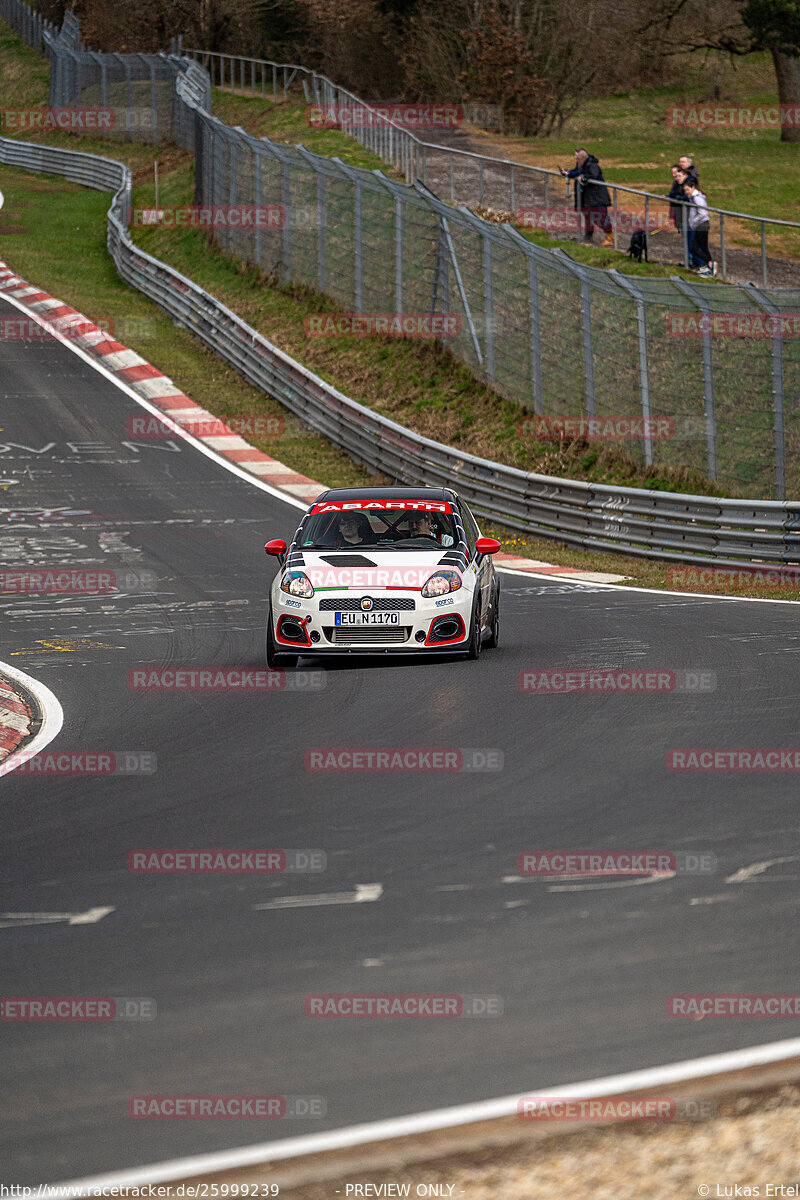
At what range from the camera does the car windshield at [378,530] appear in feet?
43.1

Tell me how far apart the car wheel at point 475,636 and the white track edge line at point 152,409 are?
36.5 ft

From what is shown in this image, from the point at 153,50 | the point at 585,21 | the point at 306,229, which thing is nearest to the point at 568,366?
the point at 306,229

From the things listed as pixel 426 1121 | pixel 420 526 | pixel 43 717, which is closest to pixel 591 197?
pixel 420 526

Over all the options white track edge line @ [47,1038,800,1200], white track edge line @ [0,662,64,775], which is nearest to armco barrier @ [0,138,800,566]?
white track edge line @ [0,662,64,775]

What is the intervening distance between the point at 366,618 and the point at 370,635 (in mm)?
148

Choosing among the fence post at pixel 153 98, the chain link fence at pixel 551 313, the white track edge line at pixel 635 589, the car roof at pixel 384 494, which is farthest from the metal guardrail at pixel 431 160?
the car roof at pixel 384 494

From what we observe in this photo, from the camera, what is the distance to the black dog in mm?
28984

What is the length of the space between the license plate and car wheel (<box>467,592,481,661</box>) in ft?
2.32

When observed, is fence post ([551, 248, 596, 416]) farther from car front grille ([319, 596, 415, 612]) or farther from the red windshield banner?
car front grille ([319, 596, 415, 612])

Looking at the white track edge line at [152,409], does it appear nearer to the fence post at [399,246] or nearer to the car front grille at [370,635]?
the fence post at [399,246]

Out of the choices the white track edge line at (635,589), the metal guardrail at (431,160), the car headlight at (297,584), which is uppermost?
the metal guardrail at (431,160)

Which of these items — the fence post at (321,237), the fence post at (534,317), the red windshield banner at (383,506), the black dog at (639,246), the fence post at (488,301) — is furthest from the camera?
the fence post at (321,237)

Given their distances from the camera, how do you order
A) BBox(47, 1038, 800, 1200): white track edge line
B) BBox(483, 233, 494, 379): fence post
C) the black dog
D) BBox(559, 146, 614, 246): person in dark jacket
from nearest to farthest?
BBox(47, 1038, 800, 1200): white track edge line, BBox(483, 233, 494, 379): fence post, the black dog, BBox(559, 146, 614, 246): person in dark jacket

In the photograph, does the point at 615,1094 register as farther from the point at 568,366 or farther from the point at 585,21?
the point at 585,21
